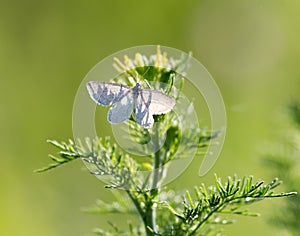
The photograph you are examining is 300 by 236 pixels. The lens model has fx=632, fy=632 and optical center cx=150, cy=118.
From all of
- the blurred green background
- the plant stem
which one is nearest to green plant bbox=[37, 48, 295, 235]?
the plant stem

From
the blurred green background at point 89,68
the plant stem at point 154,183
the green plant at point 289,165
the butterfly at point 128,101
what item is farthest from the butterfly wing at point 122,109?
the blurred green background at point 89,68

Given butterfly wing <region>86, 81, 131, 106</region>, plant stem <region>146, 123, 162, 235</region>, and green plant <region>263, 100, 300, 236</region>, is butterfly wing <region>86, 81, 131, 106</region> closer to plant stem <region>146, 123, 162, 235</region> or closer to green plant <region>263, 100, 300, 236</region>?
plant stem <region>146, 123, 162, 235</region>

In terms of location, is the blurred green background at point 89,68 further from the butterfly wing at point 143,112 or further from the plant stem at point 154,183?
the butterfly wing at point 143,112

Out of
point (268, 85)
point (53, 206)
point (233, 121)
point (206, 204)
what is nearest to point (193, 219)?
Result: point (206, 204)

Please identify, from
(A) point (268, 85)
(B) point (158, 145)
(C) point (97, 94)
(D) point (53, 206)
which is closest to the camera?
(C) point (97, 94)

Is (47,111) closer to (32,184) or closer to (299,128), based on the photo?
(32,184)

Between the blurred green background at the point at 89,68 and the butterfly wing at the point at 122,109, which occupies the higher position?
the blurred green background at the point at 89,68

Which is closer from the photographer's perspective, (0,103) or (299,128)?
(299,128)

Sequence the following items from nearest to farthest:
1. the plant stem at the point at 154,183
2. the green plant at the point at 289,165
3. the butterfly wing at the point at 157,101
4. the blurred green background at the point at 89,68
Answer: the butterfly wing at the point at 157,101 → the plant stem at the point at 154,183 → the green plant at the point at 289,165 → the blurred green background at the point at 89,68
